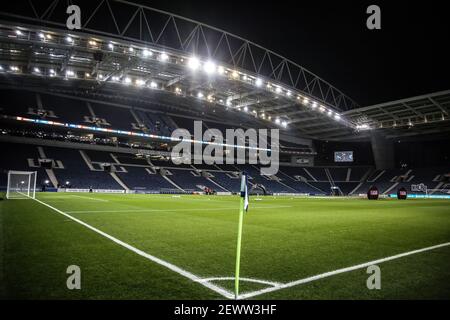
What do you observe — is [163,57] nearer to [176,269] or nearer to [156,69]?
[156,69]

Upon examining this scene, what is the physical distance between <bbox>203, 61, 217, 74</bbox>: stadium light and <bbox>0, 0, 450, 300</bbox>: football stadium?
0.50ft

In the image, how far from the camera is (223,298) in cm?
357

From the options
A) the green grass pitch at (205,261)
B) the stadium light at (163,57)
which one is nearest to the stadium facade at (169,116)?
the stadium light at (163,57)

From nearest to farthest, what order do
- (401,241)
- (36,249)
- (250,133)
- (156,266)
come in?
(156,266) < (36,249) < (401,241) < (250,133)

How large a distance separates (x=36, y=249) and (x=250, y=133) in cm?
6335

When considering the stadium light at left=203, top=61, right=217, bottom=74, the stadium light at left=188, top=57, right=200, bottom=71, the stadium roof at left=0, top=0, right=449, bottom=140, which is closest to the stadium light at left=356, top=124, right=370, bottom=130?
the stadium roof at left=0, top=0, right=449, bottom=140

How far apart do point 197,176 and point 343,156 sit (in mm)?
35457

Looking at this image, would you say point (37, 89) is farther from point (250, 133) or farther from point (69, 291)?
point (69, 291)

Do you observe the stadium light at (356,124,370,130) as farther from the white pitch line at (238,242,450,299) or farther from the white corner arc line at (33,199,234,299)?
the white corner arc line at (33,199,234,299)

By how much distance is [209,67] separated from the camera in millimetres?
32719

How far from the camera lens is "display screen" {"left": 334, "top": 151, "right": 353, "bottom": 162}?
225 ft

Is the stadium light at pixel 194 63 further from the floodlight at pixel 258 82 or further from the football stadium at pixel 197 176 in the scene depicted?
the floodlight at pixel 258 82

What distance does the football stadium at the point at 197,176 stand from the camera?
4488 millimetres

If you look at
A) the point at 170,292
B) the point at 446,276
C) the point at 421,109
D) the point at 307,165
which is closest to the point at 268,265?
the point at 170,292
